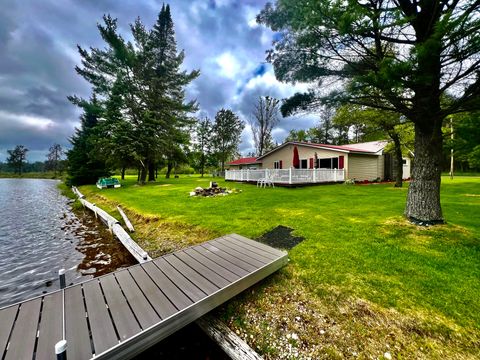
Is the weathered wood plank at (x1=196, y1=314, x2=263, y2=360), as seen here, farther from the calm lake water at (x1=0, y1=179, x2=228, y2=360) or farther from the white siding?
the white siding

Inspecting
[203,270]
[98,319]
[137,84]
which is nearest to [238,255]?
[203,270]

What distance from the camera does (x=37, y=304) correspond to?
2246 millimetres

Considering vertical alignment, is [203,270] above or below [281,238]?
above

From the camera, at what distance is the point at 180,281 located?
108 inches

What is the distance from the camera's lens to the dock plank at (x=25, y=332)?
1661mm

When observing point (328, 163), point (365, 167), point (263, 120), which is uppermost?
point (263, 120)

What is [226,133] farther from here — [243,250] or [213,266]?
[213,266]

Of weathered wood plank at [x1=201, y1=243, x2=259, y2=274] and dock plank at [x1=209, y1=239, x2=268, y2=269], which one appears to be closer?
weathered wood plank at [x1=201, y1=243, x2=259, y2=274]

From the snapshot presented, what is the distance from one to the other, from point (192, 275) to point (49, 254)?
5.29m

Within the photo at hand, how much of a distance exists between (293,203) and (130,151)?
15.3 meters

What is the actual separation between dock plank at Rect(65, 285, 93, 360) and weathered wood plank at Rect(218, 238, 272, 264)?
2.29 m

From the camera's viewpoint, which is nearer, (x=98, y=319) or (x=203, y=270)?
(x=98, y=319)

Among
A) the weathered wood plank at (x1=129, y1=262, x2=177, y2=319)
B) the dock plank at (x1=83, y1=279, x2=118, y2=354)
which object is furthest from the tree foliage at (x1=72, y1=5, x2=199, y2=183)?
the dock plank at (x1=83, y1=279, x2=118, y2=354)

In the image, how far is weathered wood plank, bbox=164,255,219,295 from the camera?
259 centimetres
